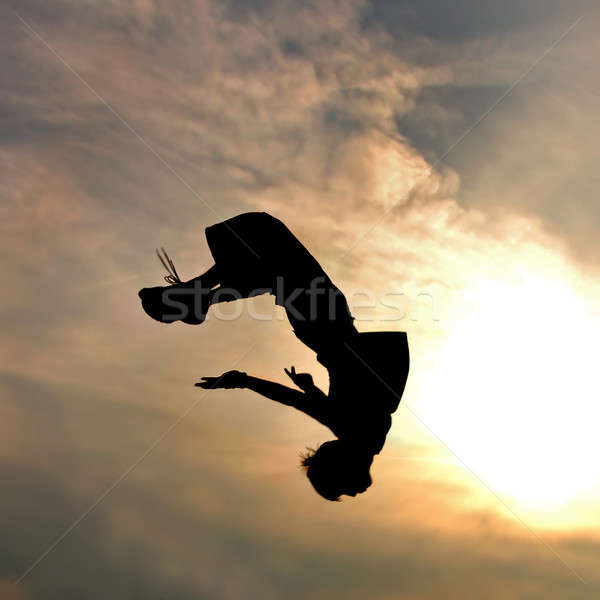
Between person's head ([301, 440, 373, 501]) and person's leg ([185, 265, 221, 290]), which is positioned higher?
person's leg ([185, 265, 221, 290])

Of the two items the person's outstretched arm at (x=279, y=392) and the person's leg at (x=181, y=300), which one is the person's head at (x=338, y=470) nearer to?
the person's outstretched arm at (x=279, y=392)

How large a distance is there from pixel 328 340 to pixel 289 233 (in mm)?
900

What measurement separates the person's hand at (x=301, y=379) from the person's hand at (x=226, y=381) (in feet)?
1.17

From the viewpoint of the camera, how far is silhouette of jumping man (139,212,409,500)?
431 centimetres

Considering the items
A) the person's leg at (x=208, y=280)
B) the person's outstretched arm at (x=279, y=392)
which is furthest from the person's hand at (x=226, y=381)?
the person's leg at (x=208, y=280)

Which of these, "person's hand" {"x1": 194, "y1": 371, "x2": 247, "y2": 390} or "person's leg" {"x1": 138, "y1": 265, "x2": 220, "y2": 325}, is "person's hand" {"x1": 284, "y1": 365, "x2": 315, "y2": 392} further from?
"person's leg" {"x1": 138, "y1": 265, "x2": 220, "y2": 325}

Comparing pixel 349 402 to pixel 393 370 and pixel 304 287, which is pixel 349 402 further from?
pixel 304 287

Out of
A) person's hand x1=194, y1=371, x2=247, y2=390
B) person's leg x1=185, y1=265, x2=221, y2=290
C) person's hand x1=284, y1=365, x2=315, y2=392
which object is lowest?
person's hand x1=194, y1=371, x2=247, y2=390

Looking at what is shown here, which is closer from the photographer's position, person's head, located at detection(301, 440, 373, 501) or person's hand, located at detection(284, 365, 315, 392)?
person's hand, located at detection(284, 365, 315, 392)

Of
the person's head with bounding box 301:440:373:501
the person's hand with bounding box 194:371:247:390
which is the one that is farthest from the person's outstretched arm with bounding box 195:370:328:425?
the person's head with bounding box 301:440:373:501

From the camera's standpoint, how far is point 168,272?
14.6ft

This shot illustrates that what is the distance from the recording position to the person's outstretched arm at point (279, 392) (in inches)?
170

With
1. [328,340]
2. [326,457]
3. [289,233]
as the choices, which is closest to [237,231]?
[289,233]

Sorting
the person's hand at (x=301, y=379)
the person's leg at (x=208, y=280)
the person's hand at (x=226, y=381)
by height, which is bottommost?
the person's hand at (x=226, y=381)
